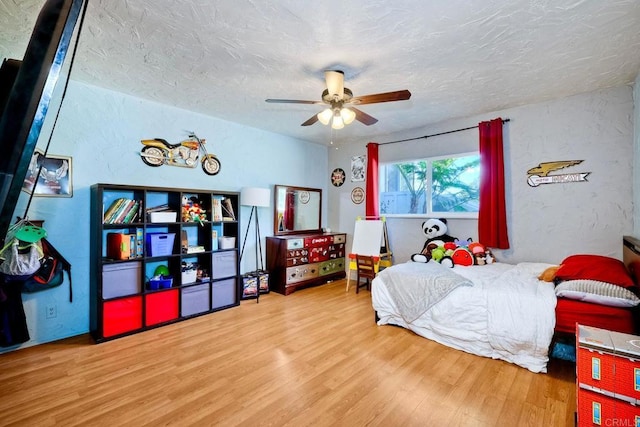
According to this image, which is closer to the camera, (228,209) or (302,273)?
(228,209)

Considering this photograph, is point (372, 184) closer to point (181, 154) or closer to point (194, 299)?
point (181, 154)

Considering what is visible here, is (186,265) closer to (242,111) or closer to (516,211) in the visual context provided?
(242,111)

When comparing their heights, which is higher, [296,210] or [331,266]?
[296,210]

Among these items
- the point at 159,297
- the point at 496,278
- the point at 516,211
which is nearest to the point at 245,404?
the point at 159,297

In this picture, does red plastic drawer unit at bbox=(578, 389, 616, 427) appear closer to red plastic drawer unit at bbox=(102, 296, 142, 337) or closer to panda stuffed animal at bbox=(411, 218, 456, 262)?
panda stuffed animal at bbox=(411, 218, 456, 262)

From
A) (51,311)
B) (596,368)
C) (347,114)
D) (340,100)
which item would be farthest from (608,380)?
(51,311)

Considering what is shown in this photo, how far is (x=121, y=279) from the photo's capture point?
8.97 feet

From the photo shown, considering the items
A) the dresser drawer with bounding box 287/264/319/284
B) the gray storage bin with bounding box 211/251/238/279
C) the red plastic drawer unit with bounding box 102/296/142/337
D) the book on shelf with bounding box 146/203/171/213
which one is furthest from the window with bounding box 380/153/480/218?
the red plastic drawer unit with bounding box 102/296/142/337

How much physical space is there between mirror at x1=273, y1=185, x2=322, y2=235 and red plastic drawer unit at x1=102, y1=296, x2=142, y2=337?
6.84 feet

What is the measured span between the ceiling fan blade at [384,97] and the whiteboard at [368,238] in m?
2.14

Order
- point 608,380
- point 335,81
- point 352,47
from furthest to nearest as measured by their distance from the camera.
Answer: point 335,81
point 352,47
point 608,380

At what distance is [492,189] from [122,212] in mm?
4045

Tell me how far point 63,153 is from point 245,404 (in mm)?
2741

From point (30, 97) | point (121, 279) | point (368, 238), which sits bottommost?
point (121, 279)
